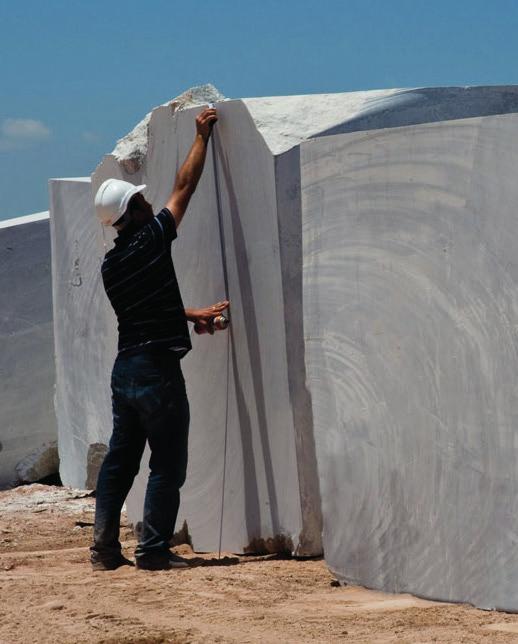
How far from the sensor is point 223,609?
13.8ft

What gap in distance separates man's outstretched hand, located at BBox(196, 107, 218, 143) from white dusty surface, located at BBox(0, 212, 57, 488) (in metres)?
4.17

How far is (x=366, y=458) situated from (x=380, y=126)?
1448mm

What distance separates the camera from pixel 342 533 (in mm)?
4613

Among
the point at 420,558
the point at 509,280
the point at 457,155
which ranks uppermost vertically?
the point at 457,155

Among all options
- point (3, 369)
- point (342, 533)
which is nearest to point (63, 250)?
point (3, 369)

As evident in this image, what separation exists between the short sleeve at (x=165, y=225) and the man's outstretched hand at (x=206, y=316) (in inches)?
14.8

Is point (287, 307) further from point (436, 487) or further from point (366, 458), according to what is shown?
point (436, 487)

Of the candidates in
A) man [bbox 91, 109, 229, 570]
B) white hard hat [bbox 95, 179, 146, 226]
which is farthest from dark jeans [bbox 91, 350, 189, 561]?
white hard hat [bbox 95, 179, 146, 226]

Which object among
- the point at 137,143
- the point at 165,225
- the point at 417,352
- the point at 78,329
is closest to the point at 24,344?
the point at 78,329

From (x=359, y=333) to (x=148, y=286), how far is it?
103cm

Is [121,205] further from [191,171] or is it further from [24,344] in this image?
[24,344]

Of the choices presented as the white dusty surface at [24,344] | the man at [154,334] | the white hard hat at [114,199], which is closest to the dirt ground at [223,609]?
the man at [154,334]

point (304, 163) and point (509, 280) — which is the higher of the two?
point (304, 163)

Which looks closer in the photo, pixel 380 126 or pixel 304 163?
pixel 304 163
